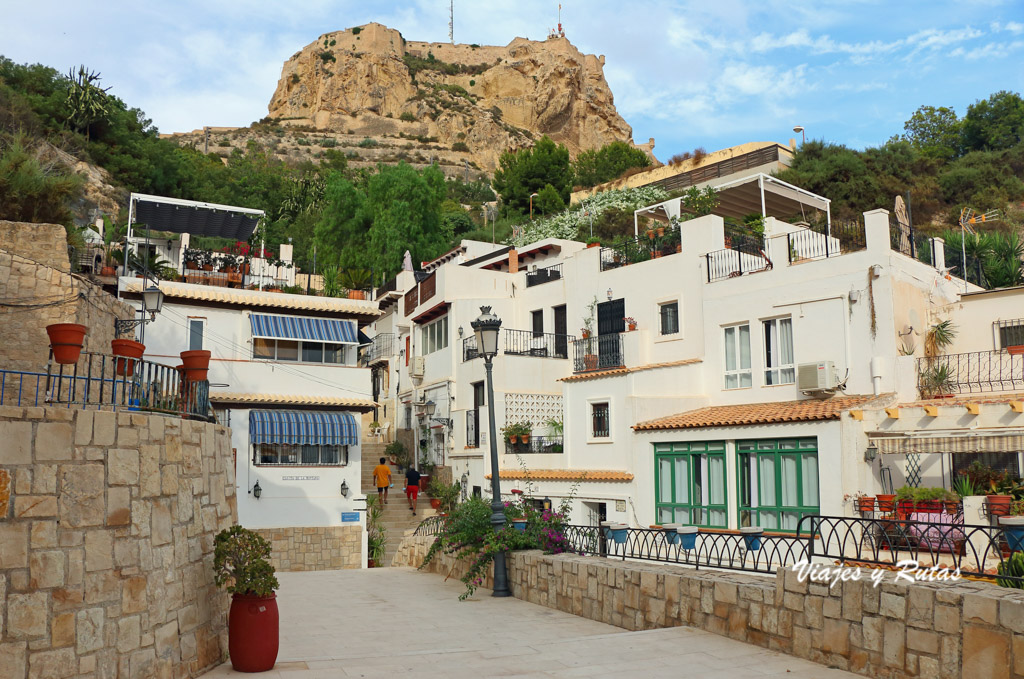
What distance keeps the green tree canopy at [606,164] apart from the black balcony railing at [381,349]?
95.8 ft

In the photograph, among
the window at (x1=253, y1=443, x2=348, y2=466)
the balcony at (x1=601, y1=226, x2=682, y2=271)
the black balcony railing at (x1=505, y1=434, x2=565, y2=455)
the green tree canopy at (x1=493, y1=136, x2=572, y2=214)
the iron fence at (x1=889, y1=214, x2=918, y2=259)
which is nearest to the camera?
the iron fence at (x1=889, y1=214, x2=918, y2=259)

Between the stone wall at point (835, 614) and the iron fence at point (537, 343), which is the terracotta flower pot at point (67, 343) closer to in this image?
the stone wall at point (835, 614)

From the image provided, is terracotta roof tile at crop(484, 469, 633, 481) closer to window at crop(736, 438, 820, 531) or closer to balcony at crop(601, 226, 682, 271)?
window at crop(736, 438, 820, 531)

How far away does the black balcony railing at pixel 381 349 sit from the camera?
134 ft

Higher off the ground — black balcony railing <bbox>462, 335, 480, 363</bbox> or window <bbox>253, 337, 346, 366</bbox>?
black balcony railing <bbox>462, 335, 480, 363</bbox>

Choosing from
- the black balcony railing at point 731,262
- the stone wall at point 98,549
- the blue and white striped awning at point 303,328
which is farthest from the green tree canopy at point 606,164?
the stone wall at point 98,549

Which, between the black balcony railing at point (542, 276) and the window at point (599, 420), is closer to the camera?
the window at point (599, 420)

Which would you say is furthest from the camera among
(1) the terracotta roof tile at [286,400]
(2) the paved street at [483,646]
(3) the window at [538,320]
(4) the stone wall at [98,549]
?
(3) the window at [538,320]

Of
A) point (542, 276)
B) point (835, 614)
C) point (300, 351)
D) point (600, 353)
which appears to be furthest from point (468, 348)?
point (835, 614)

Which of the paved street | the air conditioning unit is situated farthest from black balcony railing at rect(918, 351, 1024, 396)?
the paved street

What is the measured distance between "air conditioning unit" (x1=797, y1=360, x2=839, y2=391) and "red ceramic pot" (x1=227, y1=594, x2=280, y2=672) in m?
15.8

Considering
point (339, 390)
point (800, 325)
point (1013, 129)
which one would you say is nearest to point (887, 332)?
point (800, 325)

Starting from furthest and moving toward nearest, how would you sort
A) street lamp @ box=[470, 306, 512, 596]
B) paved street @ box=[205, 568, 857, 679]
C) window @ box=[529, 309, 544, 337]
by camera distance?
window @ box=[529, 309, 544, 337], street lamp @ box=[470, 306, 512, 596], paved street @ box=[205, 568, 857, 679]

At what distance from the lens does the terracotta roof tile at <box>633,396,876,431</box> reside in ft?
59.9
